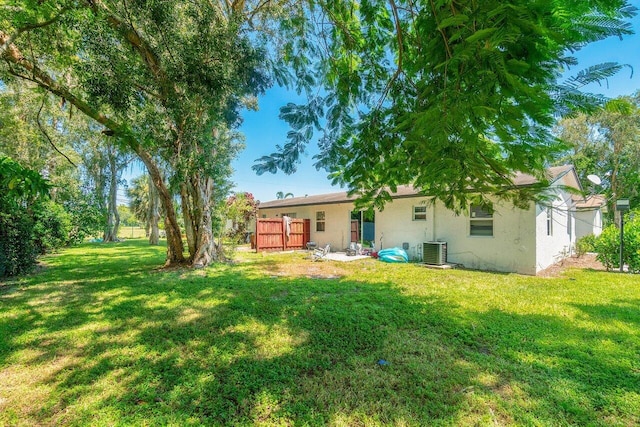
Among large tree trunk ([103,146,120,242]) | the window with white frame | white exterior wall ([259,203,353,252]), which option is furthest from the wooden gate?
large tree trunk ([103,146,120,242])

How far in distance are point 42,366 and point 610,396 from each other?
5.77 metres

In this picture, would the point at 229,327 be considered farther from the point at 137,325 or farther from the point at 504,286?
the point at 504,286

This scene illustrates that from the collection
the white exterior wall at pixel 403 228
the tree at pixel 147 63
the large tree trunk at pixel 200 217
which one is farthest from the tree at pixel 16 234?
the white exterior wall at pixel 403 228

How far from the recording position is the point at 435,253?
9.71m

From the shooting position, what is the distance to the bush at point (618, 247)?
821 cm

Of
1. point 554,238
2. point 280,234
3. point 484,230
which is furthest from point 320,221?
point 554,238

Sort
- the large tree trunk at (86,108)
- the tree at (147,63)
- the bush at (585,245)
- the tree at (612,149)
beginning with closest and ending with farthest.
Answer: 1. the tree at (147,63)
2. the large tree trunk at (86,108)
3. the bush at (585,245)
4. the tree at (612,149)

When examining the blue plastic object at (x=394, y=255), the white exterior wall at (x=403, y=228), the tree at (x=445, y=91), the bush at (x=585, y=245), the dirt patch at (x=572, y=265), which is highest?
the tree at (x=445, y=91)

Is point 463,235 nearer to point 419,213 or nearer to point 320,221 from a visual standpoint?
point 419,213

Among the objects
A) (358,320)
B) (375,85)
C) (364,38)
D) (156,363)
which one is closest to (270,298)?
(358,320)

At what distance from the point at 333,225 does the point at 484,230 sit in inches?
298

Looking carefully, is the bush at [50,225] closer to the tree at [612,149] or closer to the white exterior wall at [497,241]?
the white exterior wall at [497,241]

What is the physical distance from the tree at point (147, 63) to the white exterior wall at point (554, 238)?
8309 mm

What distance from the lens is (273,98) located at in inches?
273
